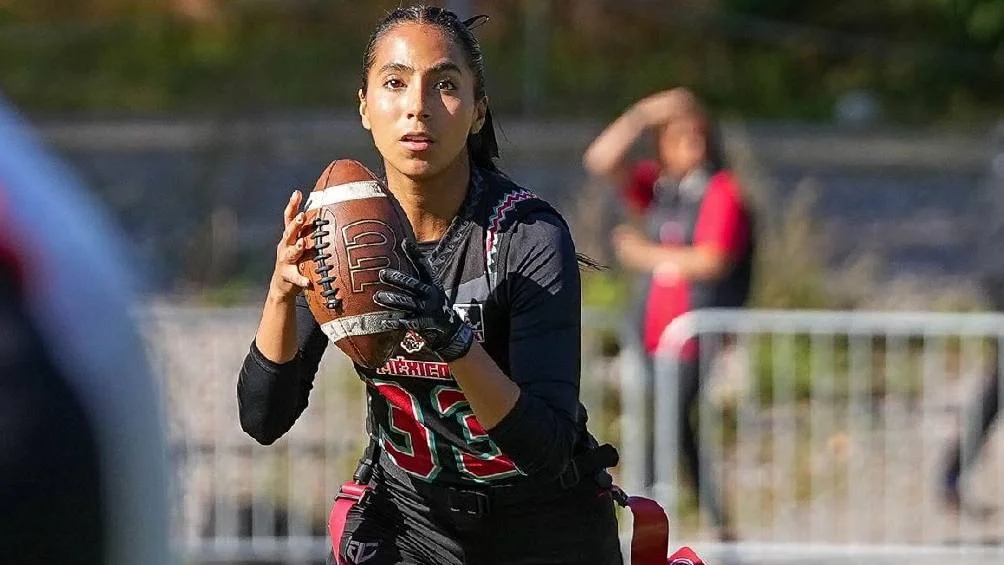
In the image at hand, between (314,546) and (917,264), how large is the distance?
363 inches

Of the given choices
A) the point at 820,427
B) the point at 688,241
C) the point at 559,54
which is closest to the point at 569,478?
the point at 688,241

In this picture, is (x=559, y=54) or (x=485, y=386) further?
(x=559, y=54)

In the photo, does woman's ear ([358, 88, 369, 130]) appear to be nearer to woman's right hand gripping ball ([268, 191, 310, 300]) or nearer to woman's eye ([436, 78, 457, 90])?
woman's eye ([436, 78, 457, 90])

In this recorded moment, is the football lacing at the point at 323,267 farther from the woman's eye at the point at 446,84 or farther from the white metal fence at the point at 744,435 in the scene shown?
the white metal fence at the point at 744,435

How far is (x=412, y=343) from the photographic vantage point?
3.02m

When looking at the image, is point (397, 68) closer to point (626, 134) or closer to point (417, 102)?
point (417, 102)

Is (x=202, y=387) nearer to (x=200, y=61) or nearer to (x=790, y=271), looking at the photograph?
(x=790, y=271)

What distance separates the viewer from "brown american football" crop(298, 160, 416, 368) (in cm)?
287

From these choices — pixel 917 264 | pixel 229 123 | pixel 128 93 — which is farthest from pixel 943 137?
pixel 229 123

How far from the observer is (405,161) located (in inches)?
125

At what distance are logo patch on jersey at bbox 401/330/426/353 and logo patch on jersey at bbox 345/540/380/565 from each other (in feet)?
1.58

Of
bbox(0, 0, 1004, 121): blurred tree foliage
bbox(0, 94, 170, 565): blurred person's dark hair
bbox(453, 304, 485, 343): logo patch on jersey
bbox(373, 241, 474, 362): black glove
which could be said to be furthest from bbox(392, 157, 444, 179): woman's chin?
bbox(0, 0, 1004, 121): blurred tree foliage

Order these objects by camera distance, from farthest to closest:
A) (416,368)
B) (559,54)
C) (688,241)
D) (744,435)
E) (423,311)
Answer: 1. (559,54)
2. (744,435)
3. (688,241)
4. (416,368)
5. (423,311)

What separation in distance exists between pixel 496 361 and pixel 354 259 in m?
0.42
